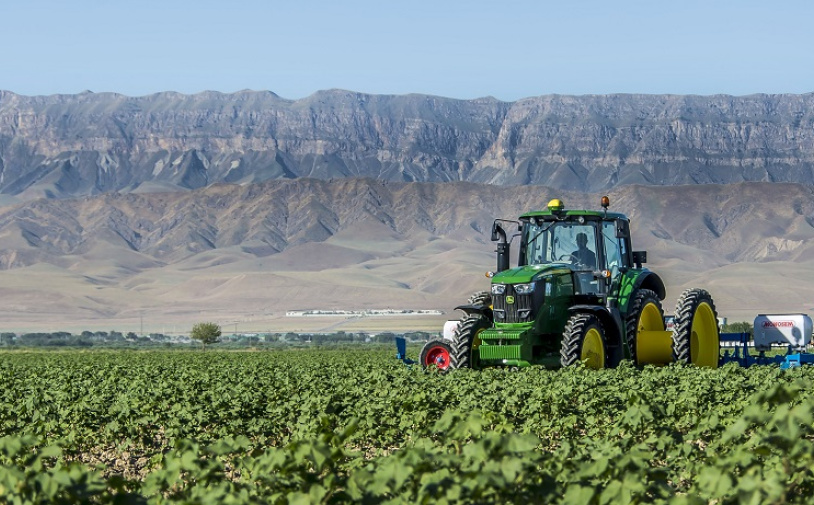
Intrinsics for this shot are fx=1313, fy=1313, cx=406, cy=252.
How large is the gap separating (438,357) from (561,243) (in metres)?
2.79

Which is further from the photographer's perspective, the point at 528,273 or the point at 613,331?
the point at 613,331

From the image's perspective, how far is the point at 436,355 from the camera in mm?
21344

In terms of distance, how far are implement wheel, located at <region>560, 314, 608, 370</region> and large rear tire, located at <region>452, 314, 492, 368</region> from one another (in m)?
1.39

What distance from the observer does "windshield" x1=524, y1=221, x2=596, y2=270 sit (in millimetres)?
20281

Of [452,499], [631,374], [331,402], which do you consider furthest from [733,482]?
[631,374]

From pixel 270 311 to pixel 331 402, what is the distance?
5853 inches

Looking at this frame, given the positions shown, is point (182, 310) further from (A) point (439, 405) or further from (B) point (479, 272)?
(A) point (439, 405)

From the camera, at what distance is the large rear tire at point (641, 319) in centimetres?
2027

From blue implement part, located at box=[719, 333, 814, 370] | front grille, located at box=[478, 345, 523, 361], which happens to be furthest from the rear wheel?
blue implement part, located at box=[719, 333, 814, 370]

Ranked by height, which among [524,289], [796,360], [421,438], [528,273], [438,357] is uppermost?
[528,273]

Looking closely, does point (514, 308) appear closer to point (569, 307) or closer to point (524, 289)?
point (524, 289)

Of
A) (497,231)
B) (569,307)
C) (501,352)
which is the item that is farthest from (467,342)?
(497,231)

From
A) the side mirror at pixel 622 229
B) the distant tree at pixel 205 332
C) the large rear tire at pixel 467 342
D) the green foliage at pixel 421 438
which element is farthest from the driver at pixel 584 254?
the distant tree at pixel 205 332

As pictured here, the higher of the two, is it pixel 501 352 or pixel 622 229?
pixel 622 229
